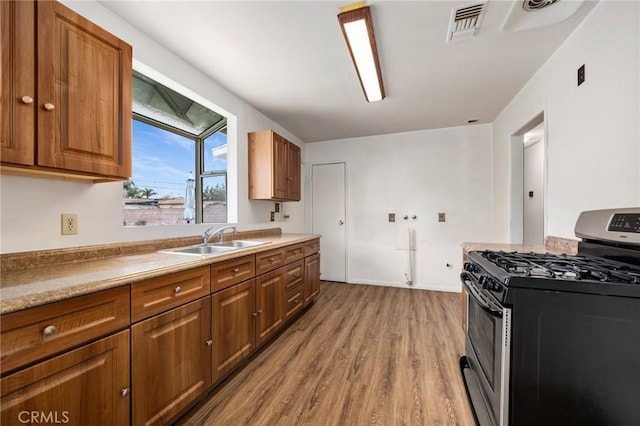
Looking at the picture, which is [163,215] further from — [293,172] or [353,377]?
[353,377]

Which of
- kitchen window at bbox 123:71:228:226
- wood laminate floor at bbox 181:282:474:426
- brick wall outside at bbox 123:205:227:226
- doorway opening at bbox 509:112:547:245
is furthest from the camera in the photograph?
doorway opening at bbox 509:112:547:245

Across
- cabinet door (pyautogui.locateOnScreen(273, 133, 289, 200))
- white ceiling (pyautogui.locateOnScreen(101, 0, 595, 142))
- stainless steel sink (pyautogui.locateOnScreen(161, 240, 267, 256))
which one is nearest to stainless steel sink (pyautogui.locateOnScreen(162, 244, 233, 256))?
stainless steel sink (pyautogui.locateOnScreen(161, 240, 267, 256))

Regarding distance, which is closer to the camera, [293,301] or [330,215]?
[293,301]

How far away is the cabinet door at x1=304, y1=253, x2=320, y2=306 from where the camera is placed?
297 cm

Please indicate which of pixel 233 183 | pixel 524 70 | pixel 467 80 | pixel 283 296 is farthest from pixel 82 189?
pixel 524 70

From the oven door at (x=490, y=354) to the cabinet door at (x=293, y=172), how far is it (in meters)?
2.29

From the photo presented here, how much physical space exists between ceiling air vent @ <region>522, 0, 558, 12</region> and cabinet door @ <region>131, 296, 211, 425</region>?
2.64 metres

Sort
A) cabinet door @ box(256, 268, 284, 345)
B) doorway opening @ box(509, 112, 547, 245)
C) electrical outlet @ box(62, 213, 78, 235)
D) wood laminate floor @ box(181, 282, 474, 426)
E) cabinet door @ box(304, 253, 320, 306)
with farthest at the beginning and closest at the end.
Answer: cabinet door @ box(304, 253, 320, 306), doorway opening @ box(509, 112, 547, 245), cabinet door @ box(256, 268, 284, 345), wood laminate floor @ box(181, 282, 474, 426), electrical outlet @ box(62, 213, 78, 235)

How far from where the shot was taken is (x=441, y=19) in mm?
1657

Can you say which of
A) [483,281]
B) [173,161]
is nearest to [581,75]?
[483,281]

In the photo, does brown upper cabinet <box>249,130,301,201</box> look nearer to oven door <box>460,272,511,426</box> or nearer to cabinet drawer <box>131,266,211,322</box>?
cabinet drawer <box>131,266,211,322</box>

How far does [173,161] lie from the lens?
2.87 meters

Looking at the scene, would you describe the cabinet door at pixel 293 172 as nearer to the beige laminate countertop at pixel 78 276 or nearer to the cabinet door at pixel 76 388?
the beige laminate countertop at pixel 78 276

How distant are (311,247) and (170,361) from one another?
1.97m
